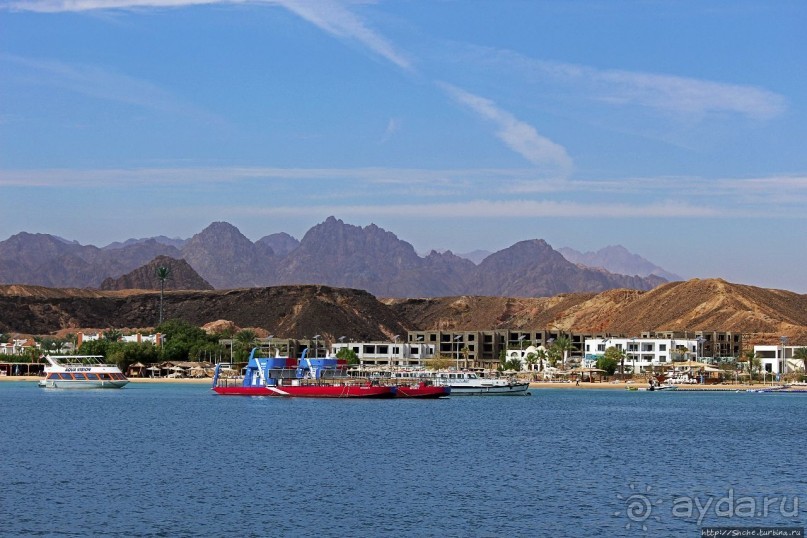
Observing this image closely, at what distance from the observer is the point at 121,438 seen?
86.9 metres

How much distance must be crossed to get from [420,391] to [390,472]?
3335 inches

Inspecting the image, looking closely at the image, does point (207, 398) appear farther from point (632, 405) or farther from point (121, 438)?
point (121, 438)

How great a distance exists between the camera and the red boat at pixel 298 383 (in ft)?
491

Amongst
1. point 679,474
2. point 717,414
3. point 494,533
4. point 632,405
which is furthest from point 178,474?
point 632,405

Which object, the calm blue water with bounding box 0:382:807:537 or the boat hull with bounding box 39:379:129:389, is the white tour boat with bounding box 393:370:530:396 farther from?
the boat hull with bounding box 39:379:129:389

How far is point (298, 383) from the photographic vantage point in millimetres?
154625

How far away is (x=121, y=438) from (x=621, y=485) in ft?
133

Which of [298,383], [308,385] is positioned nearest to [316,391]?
[308,385]

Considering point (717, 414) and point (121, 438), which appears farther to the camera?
point (717, 414)

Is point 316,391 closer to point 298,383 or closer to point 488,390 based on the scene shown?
point 298,383

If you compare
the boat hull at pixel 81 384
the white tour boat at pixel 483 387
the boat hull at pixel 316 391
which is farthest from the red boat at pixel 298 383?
the boat hull at pixel 81 384

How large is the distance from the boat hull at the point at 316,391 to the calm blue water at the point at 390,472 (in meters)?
26.4

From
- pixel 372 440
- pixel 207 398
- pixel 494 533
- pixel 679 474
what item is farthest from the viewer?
pixel 207 398

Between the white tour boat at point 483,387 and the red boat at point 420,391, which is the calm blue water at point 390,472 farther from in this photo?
the white tour boat at point 483,387
